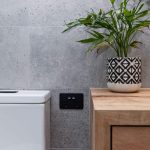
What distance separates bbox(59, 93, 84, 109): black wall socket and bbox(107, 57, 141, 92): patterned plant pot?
0.69 feet

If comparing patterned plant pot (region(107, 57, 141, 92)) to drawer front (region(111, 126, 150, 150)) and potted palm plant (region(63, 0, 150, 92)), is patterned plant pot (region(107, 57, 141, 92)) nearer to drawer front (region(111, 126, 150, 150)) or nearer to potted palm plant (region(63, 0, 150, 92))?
potted palm plant (region(63, 0, 150, 92))

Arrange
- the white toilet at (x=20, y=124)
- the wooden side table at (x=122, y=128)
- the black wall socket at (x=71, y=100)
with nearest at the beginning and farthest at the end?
the wooden side table at (x=122, y=128) → the white toilet at (x=20, y=124) → the black wall socket at (x=71, y=100)

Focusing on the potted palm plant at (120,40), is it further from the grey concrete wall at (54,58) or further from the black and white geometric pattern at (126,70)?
the grey concrete wall at (54,58)

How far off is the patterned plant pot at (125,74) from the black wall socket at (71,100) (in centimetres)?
21

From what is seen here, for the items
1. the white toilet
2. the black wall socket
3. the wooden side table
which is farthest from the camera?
the black wall socket

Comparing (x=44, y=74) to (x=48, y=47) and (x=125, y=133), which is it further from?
(x=125, y=133)

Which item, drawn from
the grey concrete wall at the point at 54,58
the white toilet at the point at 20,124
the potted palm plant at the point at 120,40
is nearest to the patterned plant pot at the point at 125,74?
the potted palm plant at the point at 120,40

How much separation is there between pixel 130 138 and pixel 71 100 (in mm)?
546

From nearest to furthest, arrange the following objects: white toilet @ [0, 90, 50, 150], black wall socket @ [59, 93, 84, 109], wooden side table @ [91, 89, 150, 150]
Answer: wooden side table @ [91, 89, 150, 150] → white toilet @ [0, 90, 50, 150] → black wall socket @ [59, 93, 84, 109]

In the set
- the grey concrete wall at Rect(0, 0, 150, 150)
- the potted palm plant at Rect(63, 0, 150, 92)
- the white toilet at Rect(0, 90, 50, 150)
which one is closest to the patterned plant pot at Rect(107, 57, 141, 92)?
the potted palm plant at Rect(63, 0, 150, 92)

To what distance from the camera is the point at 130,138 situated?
2.08ft

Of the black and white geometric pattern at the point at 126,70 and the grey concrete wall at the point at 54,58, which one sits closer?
the black and white geometric pattern at the point at 126,70

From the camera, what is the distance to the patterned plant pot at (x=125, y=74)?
3.21 ft

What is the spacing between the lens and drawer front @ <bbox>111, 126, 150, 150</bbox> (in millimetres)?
631
